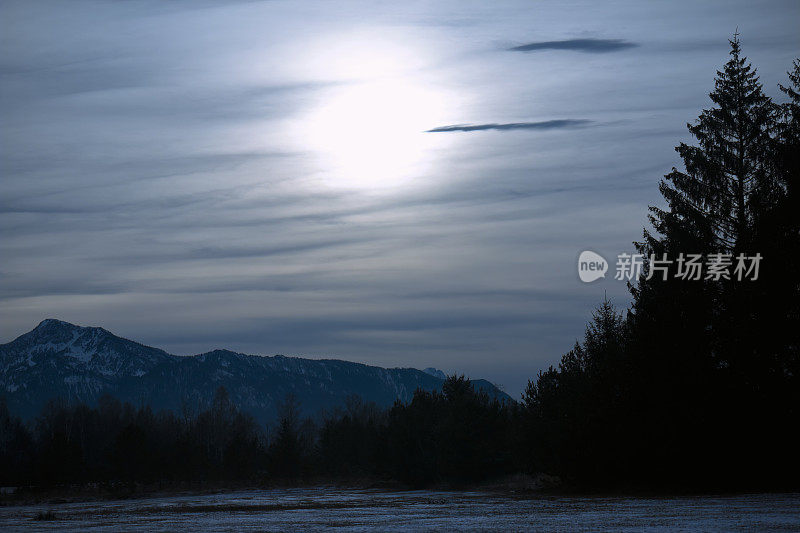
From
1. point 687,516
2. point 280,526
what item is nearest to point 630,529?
point 687,516

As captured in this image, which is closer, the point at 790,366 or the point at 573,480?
the point at 790,366

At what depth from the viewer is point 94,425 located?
168 metres

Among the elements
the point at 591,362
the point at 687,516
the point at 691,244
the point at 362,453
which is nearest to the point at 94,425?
the point at 362,453

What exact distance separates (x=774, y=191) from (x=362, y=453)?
323 ft

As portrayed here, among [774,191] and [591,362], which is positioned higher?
[774,191]

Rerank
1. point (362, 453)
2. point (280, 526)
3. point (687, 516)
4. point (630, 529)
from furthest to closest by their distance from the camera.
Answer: point (362, 453) < point (280, 526) < point (687, 516) < point (630, 529)

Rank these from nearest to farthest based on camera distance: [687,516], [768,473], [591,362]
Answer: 1. [687,516]
2. [768,473]
3. [591,362]

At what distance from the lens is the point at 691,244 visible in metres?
51.7

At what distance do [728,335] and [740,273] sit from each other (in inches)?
147

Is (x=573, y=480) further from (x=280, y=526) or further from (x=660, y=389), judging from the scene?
(x=280, y=526)

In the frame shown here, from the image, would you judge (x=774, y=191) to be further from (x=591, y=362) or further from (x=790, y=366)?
(x=591, y=362)

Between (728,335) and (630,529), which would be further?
(728,335)

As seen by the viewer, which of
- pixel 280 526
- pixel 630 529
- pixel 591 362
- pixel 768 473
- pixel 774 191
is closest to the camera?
pixel 630 529

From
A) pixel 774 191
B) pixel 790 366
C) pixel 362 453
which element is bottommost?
pixel 362 453
